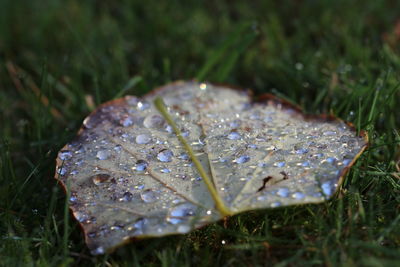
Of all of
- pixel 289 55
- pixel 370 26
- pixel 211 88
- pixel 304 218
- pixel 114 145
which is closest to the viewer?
pixel 304 218

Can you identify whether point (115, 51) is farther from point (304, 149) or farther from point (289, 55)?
point (304, 149)

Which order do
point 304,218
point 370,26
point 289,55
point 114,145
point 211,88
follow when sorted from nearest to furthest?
1. point 304,218
2. point 114,145
3. point 211,88
4. point 289,55
5. point 370,26

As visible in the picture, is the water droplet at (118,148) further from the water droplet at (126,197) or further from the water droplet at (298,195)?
the water droplet at (298,195)

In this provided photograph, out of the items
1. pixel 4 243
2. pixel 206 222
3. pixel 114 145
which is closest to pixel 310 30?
pixel 114 145

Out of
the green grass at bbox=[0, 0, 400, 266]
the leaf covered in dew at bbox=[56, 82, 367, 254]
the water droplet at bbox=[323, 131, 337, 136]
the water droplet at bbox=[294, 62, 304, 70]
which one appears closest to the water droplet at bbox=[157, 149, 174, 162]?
the leaf covered in dew at bbox=[56, 82, 367, 254]

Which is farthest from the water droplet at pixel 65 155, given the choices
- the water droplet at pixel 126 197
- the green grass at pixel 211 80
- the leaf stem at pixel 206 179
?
the leaf stem at pixel 206 179

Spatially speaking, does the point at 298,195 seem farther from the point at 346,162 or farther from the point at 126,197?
the point at 126,197
